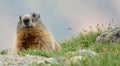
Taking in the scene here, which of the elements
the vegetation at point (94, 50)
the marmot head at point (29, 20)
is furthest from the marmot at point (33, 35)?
the vegetation at point (94, 50)

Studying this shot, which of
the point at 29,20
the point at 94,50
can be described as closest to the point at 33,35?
the point at 29,20

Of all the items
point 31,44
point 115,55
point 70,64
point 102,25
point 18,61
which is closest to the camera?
point 70,64

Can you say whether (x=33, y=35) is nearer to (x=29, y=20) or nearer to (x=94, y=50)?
(x=29, y=20)

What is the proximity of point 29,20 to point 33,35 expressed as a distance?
18.6 inches

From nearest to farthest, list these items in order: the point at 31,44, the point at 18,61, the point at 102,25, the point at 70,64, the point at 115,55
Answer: the point at 70,64, the point at 115,55, the point at 18,61, the point at 31,44, the point at 102,25

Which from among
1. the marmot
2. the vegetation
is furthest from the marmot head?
the vegetation

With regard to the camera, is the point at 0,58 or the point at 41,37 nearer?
the point at 0,58

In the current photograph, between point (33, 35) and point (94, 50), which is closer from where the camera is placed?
point (94, 50)

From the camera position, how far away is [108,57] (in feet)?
27.1

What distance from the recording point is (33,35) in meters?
13.8

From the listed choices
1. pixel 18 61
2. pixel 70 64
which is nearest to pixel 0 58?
pixel 18 61

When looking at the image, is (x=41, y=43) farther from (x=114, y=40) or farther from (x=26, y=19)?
(x=114, y=40)

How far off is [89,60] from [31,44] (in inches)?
216

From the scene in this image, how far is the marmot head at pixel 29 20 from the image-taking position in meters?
13.6
